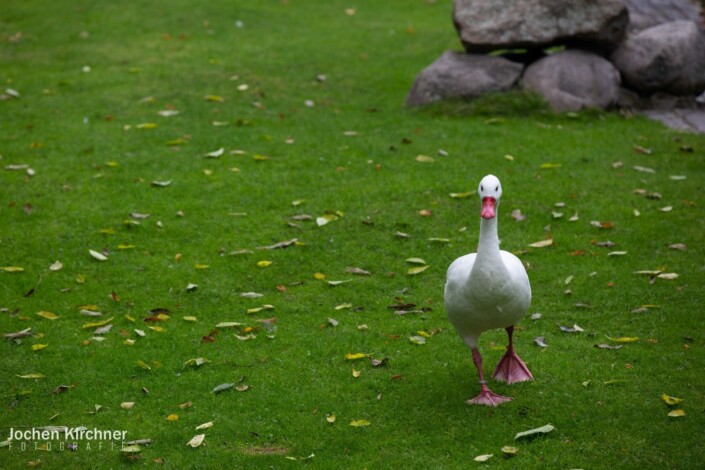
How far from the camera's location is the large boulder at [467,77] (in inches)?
456

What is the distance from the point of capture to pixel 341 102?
488 inches

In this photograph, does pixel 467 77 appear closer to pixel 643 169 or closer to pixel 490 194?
pixel 643 169

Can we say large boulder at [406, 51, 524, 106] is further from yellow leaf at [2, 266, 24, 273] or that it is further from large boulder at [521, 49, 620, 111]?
yellow leaf at [2, 266, 24, 273]

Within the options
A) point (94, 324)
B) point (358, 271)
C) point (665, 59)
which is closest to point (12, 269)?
point (94, 324)

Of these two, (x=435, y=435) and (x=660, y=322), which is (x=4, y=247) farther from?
(x=660, y=322)

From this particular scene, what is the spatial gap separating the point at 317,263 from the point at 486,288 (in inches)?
118

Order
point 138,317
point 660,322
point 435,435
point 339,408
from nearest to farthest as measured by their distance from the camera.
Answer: point 435,435
point 339,408
point 660,322
point 138,317

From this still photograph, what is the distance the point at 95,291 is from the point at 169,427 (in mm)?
2436

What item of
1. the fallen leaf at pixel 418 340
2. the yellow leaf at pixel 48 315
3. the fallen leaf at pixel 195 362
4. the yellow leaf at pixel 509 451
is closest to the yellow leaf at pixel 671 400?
the yellow leaf at pixel 509 451

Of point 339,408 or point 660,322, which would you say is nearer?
point 339,408

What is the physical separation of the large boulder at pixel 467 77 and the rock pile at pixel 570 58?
14mm

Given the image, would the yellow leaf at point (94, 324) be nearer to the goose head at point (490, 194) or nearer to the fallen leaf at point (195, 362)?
the fallen leaf at point (195, 362)

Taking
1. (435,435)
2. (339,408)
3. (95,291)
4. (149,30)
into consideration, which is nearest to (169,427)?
(339,408)

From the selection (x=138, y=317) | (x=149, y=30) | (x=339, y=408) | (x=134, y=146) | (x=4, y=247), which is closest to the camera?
(x=339, y=408)
